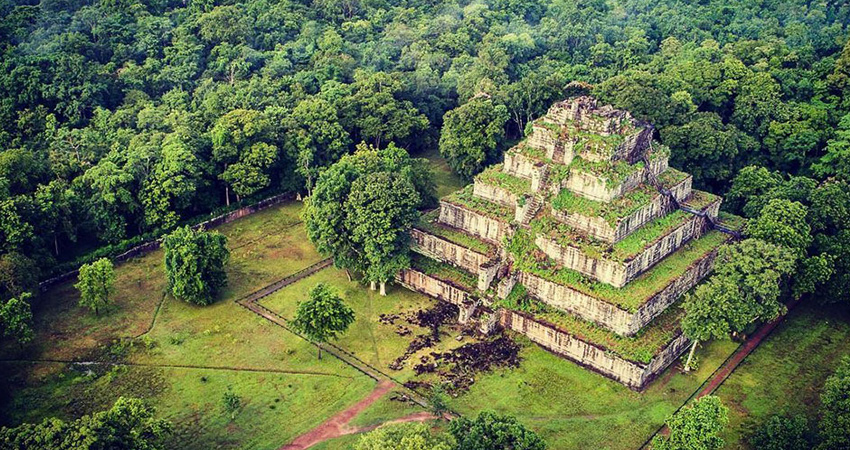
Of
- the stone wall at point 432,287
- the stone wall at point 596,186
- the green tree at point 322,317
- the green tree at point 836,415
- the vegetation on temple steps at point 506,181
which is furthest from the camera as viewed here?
the vegetation on temple steps at point 506,181

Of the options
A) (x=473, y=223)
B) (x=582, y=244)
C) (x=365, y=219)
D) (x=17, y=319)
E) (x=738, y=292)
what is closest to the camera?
(x=17, y=319)

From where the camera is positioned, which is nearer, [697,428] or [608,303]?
[697,428]

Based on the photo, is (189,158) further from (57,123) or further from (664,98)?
(664,98)

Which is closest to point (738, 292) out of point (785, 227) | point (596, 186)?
point (785, 227)

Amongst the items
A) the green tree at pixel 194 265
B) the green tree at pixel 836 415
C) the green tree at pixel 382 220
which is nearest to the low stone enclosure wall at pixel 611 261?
the green tree at pixel 382 220

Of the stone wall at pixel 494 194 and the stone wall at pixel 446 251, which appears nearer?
the stone wall at pixel 446 251

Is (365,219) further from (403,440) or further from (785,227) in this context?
(785,227)

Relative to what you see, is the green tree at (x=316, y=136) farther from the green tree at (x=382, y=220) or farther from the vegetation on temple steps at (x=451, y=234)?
the green tree at (x=382, y=220)
